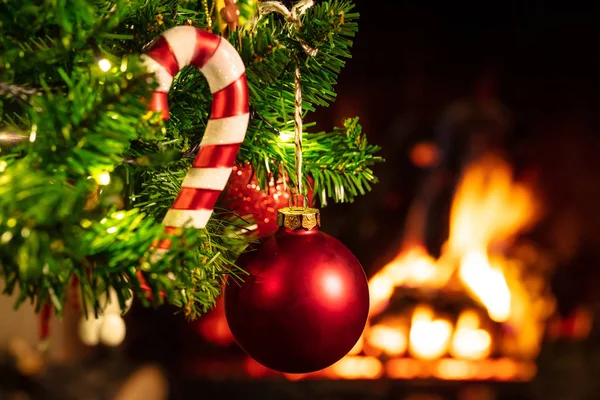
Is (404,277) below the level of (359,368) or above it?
above

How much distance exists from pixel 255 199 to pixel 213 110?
0.15 meters

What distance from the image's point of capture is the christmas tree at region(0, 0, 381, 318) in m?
0.31

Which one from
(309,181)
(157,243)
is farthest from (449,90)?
(157,243)

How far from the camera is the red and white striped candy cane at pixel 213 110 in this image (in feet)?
1.36

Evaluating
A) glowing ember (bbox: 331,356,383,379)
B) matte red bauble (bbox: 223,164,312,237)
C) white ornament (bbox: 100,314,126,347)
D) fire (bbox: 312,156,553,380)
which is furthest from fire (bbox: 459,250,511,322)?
matte red bauble (bbox: 223,164,312,237)

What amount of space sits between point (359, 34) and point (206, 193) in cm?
130

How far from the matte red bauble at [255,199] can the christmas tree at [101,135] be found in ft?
0.17

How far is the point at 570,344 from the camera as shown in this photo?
5.53ft

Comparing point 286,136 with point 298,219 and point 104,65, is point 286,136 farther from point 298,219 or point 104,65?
point 104,65

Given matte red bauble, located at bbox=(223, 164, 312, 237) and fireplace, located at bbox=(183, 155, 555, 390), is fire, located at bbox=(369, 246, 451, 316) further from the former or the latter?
matte red bauble, located at bbox=(223, 164, 312, 237)

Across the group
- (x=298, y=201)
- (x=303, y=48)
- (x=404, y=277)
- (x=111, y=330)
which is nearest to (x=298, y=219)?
(x=298, y=201)

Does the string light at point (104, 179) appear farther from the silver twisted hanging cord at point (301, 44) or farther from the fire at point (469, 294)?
the fire at point (469, 294)

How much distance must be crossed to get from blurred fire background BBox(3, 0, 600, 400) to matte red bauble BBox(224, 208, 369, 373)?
118 centimetres

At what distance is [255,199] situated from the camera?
1.93ft
